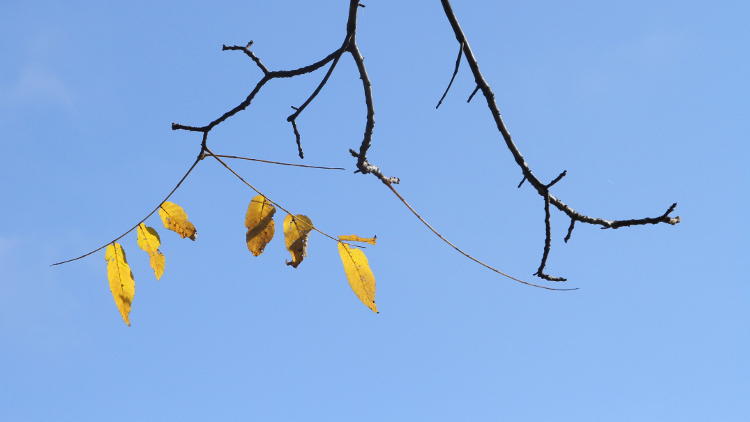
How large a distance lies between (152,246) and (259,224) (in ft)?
0.96

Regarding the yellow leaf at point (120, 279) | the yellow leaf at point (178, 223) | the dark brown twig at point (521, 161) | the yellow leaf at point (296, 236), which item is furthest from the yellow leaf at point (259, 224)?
the dark brown twig at point (521, 161)

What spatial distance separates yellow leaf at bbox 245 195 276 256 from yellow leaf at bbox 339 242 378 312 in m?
0.19

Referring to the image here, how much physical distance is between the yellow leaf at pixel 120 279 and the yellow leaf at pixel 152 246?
0.07 meters

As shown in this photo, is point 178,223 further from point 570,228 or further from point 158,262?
point 570,228

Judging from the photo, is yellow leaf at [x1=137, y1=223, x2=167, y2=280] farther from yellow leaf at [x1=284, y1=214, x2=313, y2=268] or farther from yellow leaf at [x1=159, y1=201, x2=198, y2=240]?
yellow leaf at [x1=284, y1=214, x2=313, y2=268]

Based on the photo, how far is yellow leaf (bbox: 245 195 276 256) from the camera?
195 centimetres

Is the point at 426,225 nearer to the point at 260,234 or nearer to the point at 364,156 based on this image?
the point at 364,156

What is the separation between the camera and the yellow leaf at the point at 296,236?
6.39ft

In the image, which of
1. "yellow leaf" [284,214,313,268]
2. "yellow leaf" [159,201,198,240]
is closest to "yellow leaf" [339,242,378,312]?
"yellow leaf" [284,214,313,268]

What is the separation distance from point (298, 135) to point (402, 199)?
35 centimetres

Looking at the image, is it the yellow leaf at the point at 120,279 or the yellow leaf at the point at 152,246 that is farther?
the yellow leaf at the point at 152,246

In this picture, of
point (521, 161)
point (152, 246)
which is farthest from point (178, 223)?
point (521, 161)

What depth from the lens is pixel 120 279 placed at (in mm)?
1906

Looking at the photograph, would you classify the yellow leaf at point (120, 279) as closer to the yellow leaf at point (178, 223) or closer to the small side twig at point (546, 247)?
the yellow leaf at point (178, 223)
